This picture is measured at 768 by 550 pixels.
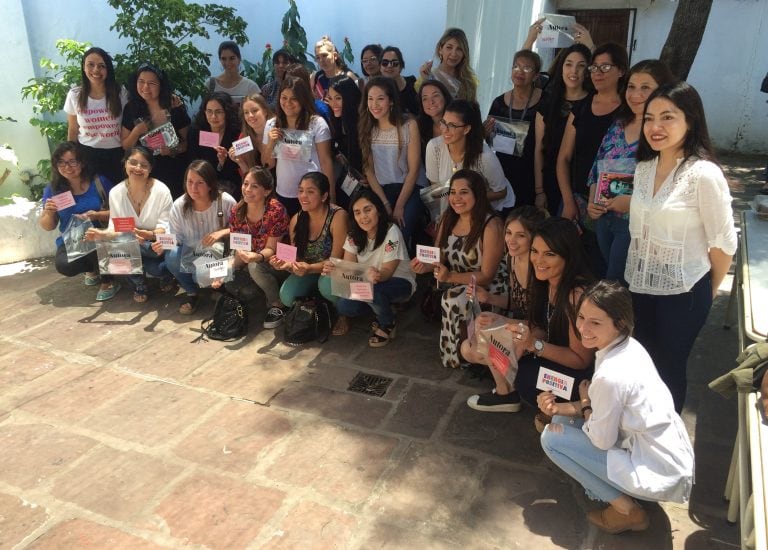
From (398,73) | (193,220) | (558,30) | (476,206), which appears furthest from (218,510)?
(558,30)

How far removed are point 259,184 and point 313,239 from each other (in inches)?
23.2

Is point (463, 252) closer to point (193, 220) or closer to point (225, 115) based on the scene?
point (193, 220)

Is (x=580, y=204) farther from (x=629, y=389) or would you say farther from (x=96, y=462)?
(x=96, y=462)

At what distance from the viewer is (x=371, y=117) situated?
14.5 ft

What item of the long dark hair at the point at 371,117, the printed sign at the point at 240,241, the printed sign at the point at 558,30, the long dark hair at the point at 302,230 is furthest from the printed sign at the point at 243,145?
the printed sign at the point at 558,30

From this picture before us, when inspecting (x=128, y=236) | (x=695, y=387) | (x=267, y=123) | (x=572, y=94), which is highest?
(x=572, y=94)

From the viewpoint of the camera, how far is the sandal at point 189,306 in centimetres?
477

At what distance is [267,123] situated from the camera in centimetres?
471

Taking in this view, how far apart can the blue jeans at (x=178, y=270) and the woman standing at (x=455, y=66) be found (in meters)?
2.38

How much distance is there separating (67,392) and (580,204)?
11.4ft

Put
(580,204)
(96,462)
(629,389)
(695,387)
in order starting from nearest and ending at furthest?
(629,389)
(96,462)
(695,387)
(580,204)

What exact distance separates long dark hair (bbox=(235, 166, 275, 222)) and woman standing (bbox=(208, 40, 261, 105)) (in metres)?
1.57

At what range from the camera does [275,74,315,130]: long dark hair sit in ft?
14.5

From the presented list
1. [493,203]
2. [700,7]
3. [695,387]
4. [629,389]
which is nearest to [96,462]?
[629,389]
